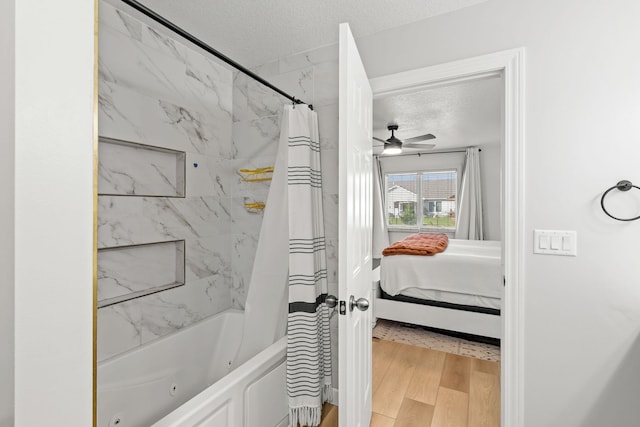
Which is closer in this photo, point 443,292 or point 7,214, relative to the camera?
point 7,214

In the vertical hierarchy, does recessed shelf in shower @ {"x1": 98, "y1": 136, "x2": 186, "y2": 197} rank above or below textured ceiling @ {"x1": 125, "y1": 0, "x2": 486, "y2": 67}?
below

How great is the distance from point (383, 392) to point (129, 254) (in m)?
1.91

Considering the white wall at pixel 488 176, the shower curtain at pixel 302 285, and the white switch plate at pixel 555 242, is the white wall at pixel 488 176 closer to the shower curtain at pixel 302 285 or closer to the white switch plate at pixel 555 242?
the white switch plate at pixel 555 242

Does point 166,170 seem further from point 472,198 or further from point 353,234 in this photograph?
point 472,198

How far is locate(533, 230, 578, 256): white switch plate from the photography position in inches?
53.7

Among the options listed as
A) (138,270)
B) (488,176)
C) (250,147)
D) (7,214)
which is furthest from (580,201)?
(488,176)

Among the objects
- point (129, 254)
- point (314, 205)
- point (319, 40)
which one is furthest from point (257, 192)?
point (319, 40)

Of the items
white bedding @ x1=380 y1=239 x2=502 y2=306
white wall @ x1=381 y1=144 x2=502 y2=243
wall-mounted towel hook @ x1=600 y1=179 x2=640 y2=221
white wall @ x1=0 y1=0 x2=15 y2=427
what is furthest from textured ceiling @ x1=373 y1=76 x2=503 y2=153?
white wall @ x1=0 y1=0 x2=15 y2=427

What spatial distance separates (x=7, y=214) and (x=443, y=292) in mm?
3274

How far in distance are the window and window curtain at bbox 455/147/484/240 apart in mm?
306

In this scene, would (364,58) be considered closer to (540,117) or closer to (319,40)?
(319,40)

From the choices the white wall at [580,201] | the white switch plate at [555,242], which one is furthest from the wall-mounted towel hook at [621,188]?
the white switch plate at [555,242]

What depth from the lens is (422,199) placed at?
21.0 ft

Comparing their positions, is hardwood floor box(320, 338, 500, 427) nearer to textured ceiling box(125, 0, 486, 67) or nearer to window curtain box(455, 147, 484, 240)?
textured ceiling box(125, 0, 486, 67)
